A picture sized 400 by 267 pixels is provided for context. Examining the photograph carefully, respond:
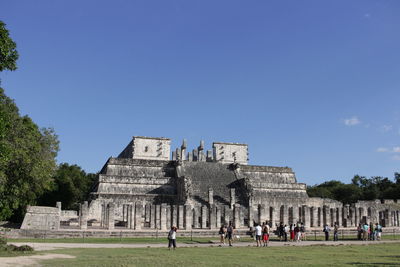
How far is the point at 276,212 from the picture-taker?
3988 cm

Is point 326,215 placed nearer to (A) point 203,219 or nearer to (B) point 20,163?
(A) point 203,219

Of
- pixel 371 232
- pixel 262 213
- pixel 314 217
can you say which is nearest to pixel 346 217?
pixel 314 217

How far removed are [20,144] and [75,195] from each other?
25.2 meters

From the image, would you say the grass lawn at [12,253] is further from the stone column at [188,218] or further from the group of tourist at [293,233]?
the stone column at [188,218]

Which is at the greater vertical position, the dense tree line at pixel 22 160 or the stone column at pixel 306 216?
the dense tree line at pixel 22 160

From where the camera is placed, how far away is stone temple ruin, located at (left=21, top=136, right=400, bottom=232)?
114 feet

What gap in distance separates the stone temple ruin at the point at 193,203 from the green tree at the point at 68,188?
7303mm

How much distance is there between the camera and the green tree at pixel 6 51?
15961 millimetres

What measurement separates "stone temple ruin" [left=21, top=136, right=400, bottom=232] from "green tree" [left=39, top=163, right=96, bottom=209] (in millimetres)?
7303

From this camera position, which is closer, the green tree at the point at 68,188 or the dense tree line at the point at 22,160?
A: the dense tree line at the point at 22,160

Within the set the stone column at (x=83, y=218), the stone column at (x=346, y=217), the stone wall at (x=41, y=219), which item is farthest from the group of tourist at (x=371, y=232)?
the stone wall at (x=41, y=219)

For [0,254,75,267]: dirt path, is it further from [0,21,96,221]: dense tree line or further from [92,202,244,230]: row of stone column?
[92,202,244,230]: row of stone column

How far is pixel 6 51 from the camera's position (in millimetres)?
16094

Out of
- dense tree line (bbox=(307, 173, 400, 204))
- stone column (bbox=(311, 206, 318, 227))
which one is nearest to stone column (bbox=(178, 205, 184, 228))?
stone column (bbox=(311, 206, 318, 227))
